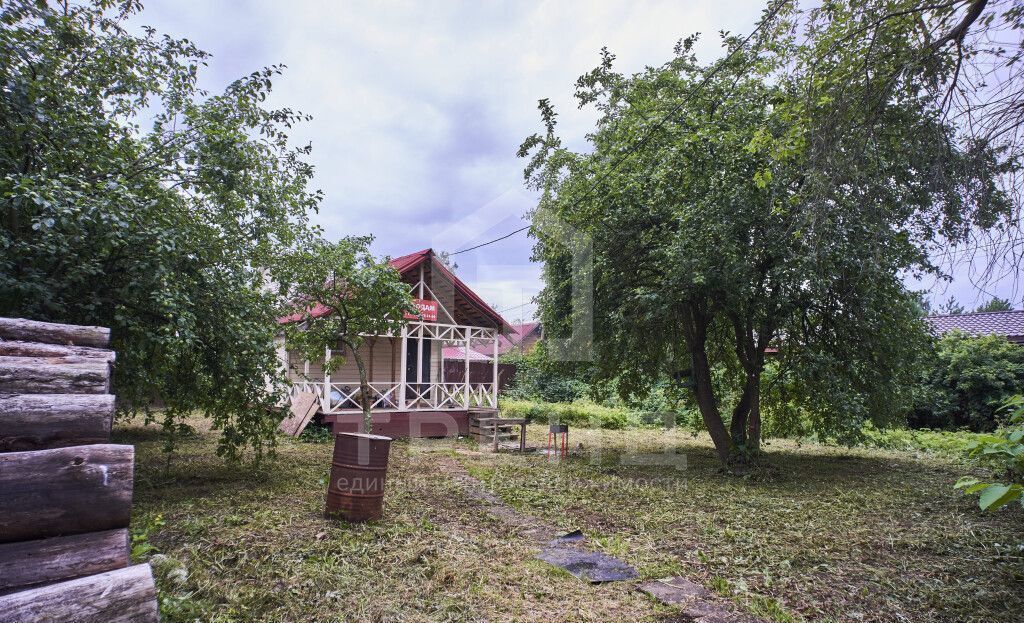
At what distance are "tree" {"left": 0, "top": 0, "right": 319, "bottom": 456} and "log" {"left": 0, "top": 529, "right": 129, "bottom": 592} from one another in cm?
320

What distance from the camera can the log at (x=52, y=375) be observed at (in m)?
2.40

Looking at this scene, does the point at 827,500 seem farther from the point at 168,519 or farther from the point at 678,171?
the point at 168,519

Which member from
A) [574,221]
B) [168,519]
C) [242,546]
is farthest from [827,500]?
[168,519]

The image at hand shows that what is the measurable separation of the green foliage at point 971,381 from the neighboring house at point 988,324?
2246 mm

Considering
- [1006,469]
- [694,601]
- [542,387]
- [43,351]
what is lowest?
[694,601]

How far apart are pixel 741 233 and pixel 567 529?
4756 mm

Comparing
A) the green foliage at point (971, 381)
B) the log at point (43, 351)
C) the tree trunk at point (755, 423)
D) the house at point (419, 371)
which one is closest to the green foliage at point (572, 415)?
the house at point (419, 371)

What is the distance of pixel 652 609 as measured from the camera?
3.93 meters

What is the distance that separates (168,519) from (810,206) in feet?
21.8

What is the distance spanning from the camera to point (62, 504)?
2.17 m

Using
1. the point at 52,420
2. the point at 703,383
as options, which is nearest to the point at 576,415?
the point at 703,383

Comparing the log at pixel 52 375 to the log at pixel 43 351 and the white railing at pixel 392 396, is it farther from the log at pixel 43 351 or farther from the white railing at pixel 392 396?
the white railing at pixel 392 396

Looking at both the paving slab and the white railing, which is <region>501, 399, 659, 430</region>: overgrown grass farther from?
the paving slab

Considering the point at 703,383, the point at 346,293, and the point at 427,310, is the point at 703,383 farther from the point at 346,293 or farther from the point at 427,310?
the point at 427,310
